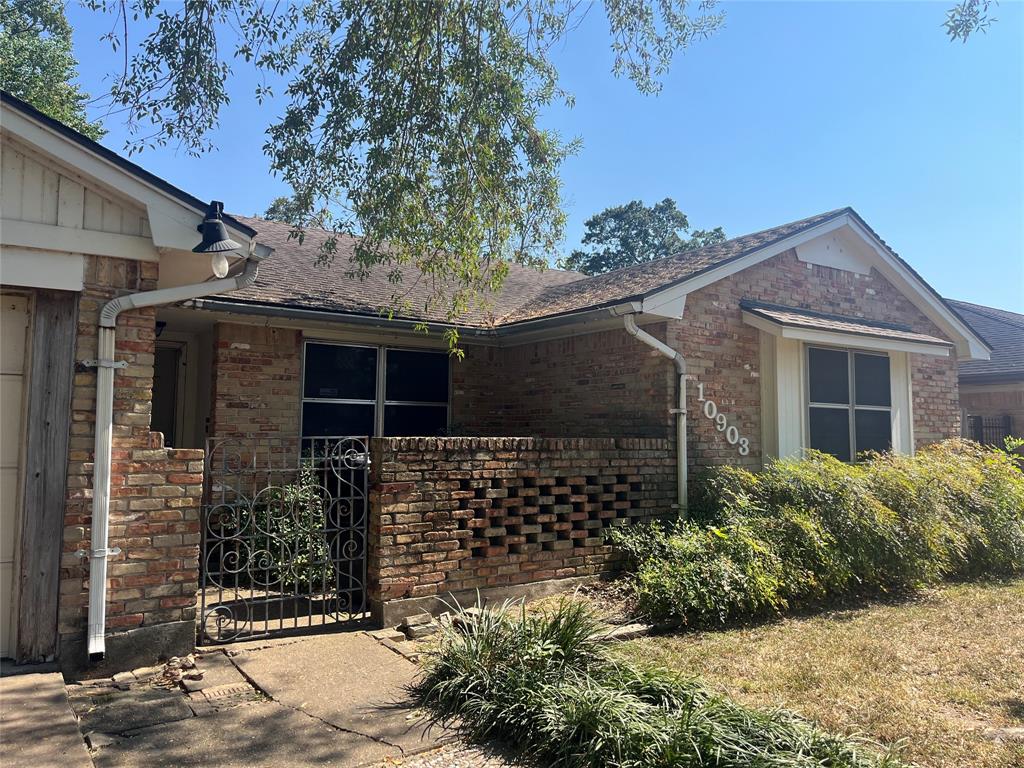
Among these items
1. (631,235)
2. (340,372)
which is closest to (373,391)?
(340,372)

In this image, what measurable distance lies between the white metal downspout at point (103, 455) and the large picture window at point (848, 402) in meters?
8.34

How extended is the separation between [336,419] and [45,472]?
474 cm

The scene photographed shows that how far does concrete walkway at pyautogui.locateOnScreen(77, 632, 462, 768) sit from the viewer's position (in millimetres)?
3705

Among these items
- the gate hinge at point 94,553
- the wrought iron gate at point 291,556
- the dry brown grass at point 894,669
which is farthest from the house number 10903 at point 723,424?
the gate hinge at point 94,553

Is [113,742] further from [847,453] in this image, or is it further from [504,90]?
[847,453]

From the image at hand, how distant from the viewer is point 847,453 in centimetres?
1027

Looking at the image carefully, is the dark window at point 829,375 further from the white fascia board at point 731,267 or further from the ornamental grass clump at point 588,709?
the ornamental grass clump at point 588,709

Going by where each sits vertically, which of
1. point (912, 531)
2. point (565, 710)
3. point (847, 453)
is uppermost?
point (847, 453)

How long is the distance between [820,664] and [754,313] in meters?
5.22

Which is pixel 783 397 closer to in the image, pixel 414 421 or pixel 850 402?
pixel 850 402

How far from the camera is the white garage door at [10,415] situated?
4.74 metres

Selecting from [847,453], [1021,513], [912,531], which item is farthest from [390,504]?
[1021,513]

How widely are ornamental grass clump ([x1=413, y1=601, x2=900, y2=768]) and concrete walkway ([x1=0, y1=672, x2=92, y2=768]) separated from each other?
6.16 ft

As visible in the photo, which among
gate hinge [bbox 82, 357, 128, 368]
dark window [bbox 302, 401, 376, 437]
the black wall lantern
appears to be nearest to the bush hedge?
dark window [bbox 302, 401, 376, 437]
